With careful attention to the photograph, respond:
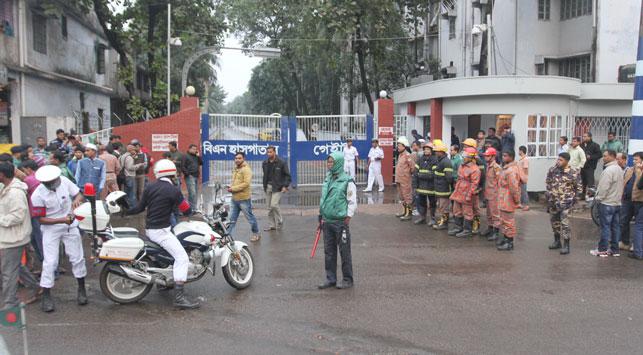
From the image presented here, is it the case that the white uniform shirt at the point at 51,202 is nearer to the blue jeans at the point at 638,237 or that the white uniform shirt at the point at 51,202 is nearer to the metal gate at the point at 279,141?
the blue jeans at the point at 638,237

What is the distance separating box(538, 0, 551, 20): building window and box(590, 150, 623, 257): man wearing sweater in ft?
49.3

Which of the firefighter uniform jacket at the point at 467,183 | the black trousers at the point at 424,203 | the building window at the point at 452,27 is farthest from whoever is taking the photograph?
the building window at the point at 452,27

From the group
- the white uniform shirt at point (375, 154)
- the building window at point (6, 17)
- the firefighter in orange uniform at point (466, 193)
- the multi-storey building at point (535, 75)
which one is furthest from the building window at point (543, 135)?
the building window at point (6, 17)

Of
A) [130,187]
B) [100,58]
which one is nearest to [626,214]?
[130,187]

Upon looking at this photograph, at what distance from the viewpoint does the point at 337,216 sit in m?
7.25

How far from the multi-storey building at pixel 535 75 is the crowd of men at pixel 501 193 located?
2.42 meters

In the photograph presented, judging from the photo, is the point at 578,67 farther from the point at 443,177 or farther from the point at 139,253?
the point at 139,253

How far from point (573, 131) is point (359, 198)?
6.56m

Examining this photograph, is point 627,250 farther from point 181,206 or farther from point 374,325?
point 181,206

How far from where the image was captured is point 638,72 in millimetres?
11070

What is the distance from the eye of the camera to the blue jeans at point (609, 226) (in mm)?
9141

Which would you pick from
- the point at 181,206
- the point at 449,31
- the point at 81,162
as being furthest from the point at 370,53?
the point at 181,206

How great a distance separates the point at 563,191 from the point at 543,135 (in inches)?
264

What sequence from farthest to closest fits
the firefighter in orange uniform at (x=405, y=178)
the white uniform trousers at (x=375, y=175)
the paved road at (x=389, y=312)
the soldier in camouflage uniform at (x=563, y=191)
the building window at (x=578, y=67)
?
the building window at (x=578, y=67), the white uniform trousers at (x=375, y=175), the firefighter in orange uniform at (x=405, y=178), the soldier in camouflage uniform at (x=563, y=191), the paved road at (x=389, y=312)
